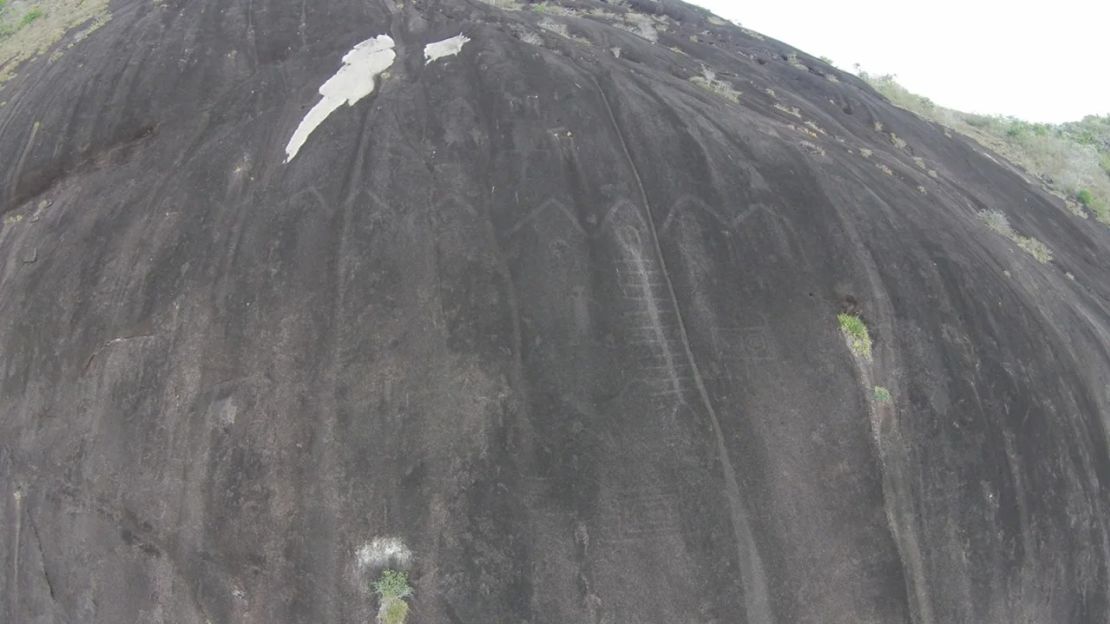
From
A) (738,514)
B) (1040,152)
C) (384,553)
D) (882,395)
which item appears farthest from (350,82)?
(1040,152)

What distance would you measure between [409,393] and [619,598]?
321 cm

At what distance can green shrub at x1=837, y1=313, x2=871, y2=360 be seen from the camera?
863cm

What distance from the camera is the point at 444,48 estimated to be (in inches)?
457

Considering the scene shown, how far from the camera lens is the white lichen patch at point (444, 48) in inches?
449

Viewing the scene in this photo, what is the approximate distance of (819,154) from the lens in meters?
11.3

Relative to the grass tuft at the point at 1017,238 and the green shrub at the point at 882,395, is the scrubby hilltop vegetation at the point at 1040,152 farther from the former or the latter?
the green shrub at the point at 882,395

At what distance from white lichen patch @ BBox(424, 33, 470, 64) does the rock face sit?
0.13 metres

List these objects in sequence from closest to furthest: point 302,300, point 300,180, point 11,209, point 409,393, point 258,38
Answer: point 409,393, point 302,300, point 300,180, point 11,209, point 258,38

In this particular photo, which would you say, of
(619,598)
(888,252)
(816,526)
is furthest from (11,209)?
(888,252)

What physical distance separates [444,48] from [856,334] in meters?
7.94

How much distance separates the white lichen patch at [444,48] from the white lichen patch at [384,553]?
25.0ft

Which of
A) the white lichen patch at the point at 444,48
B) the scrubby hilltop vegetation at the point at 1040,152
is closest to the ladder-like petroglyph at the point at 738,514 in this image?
the white lichen patch at the point at 444,48

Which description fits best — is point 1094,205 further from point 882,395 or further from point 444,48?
point 444,48

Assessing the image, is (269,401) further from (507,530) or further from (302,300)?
(507,530)
